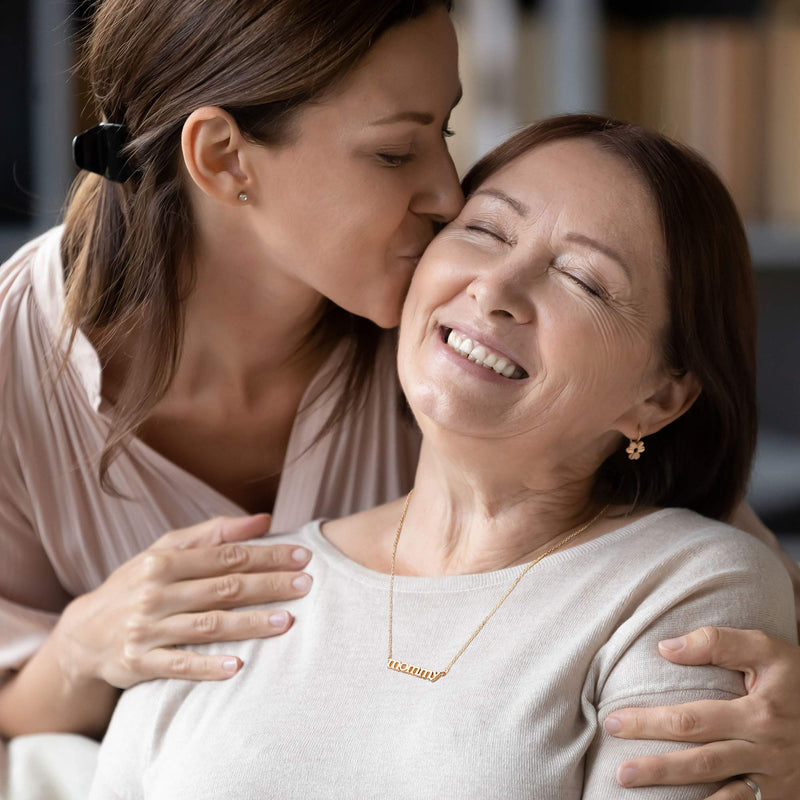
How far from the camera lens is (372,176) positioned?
146 centimetres

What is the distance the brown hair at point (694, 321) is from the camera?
4.44 feet

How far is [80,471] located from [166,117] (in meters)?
0.55

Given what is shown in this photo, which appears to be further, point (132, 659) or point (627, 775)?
point (132, 659)

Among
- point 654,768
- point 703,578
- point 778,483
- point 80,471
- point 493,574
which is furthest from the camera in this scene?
point 778,483

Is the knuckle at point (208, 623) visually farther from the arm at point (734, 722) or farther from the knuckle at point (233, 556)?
the arm at point (734, 722)

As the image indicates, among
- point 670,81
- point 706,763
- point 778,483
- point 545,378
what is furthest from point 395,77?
point 778,483

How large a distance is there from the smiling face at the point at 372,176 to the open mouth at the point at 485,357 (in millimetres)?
197

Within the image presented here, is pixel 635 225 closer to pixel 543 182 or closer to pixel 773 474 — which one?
pixel 543 182

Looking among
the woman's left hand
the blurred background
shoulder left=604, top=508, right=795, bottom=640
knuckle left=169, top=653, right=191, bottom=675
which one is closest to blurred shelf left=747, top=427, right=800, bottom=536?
Answer: the blurred background

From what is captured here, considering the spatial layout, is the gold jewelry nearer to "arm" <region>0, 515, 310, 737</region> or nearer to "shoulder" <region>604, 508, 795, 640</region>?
"shoulder" <region>604, 508, 795, 640</region>

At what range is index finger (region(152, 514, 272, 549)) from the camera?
62.2 inches

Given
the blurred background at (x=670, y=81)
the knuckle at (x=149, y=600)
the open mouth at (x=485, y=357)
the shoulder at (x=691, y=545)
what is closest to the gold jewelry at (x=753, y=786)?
the shoulder at (x=691, y=545)

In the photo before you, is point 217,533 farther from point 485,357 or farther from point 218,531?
point 485,357

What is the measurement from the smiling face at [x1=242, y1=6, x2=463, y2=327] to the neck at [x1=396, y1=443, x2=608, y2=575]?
0.25 m
